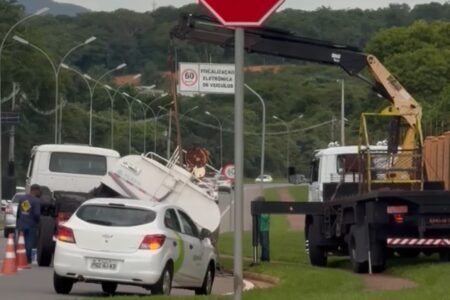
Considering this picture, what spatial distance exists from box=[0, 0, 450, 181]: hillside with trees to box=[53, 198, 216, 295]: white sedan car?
3649 cm

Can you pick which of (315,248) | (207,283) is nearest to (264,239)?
(315,248)

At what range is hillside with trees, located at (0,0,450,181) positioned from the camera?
2990 inches

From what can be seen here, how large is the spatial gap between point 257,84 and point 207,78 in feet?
286

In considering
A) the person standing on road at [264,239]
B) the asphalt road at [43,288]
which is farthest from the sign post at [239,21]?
the person standing on road at [264,239]

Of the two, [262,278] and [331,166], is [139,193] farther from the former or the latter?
[331,166]

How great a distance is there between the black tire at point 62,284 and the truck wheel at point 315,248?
932 cm

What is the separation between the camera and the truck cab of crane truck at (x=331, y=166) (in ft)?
101

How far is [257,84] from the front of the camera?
11500cm

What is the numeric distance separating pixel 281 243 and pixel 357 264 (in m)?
14.0

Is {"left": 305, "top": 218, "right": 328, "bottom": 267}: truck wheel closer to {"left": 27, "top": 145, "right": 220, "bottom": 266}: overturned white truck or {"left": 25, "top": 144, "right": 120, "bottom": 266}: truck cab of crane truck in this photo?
{"left": 27, "top": 145, "right": 220, "bottom": 266}: overturned white truck

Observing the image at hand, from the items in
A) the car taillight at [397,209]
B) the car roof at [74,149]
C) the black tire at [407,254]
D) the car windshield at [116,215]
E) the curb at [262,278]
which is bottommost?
the curb at [262,278]

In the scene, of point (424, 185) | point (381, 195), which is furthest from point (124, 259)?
point (424, 185)

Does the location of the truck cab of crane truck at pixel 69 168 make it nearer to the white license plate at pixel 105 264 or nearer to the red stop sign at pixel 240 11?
the white license plate at pixel 105 264

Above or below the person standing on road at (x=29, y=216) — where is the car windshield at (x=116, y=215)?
above
